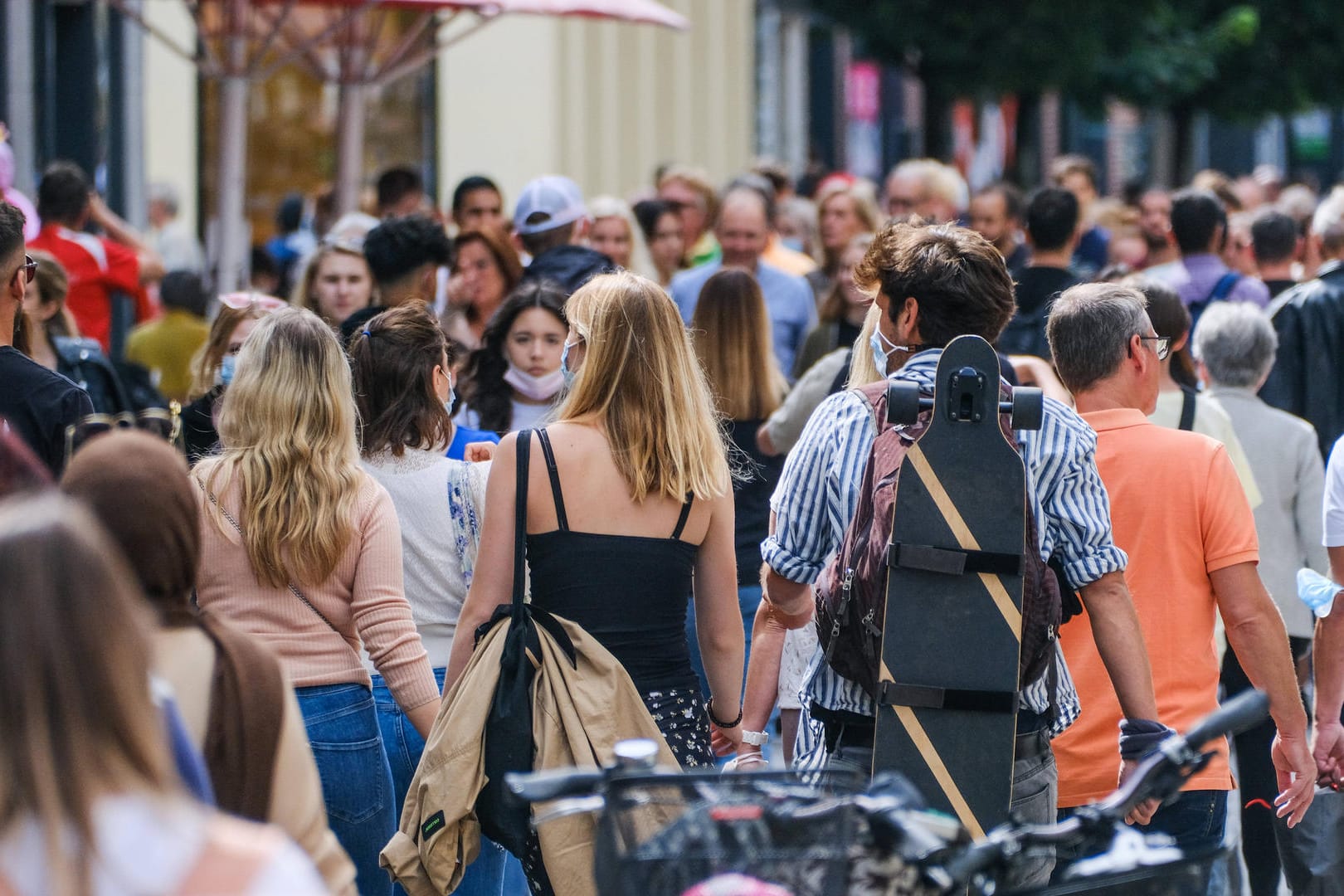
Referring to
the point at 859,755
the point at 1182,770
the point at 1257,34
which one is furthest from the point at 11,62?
the point at 1257,34

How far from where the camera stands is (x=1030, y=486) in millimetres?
3650

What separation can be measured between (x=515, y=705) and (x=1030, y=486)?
112 centimetres

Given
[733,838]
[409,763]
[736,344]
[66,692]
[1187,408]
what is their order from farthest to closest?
1. [736,344]
2. [1187,408]
3. [409,763]
4. [733,838]
5. [66,692]

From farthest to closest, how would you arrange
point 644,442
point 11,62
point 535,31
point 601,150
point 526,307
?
point 601,150 → point 535,31 → point 11,62 → point 526,307 → point 644,442

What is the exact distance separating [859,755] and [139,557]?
62.7 inches

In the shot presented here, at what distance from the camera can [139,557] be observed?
8.70 feet

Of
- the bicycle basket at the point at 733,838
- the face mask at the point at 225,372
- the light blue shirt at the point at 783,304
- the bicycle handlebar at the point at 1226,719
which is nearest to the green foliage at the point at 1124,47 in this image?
the light blue shirt at the point at 783,304

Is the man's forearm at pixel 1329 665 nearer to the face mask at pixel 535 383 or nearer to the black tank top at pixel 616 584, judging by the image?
the black tank top at pixel 616 584

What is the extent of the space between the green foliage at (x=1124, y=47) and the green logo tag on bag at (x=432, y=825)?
1672 centimetres

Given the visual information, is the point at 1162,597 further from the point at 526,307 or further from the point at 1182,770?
the point at 526,307

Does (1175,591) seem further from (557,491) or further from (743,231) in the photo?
(743,231)

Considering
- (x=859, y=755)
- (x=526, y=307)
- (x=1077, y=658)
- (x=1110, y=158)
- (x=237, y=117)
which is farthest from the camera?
(x=1110, y=158)

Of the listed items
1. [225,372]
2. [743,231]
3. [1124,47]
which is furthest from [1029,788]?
[1124,47]

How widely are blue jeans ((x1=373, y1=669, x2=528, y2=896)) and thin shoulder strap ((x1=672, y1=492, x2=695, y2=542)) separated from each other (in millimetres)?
921
